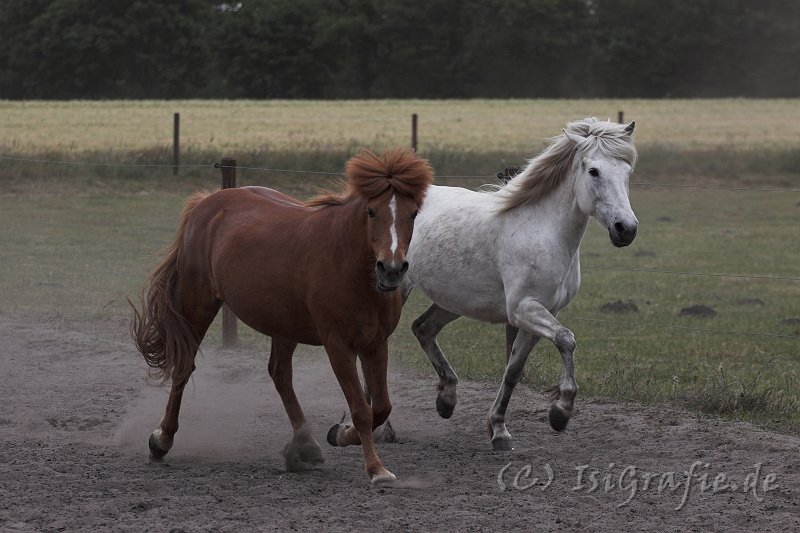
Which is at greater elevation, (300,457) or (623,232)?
(623,232)

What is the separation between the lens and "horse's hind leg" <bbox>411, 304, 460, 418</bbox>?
736 centimetres

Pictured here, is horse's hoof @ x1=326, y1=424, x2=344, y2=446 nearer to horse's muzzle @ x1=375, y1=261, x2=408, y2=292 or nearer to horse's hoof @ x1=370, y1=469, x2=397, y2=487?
horse's hoof @ x1=370, y1=469, x2=397, y2=487

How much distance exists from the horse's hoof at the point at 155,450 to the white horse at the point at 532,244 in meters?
1.83

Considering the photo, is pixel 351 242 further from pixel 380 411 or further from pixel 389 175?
pixel 380 411

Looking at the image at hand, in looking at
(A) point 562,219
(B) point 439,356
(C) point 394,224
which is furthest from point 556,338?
(C) point 394,224

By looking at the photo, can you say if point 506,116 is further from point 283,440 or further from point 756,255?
point 283,440

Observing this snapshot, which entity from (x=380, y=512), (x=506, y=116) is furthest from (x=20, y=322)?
(x=506, y=116)

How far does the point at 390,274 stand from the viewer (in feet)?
17.4

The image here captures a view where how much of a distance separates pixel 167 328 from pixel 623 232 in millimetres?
2784

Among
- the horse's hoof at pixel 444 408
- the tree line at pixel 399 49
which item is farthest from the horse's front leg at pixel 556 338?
the tree line at pixel 399 49

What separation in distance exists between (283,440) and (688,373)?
3.89 metres

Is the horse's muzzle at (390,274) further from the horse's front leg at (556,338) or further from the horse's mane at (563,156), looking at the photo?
the horse's mane at (563,156)

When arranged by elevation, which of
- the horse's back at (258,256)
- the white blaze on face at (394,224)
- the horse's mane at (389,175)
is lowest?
the horse's back at (258,256)

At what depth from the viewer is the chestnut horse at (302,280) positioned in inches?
223
